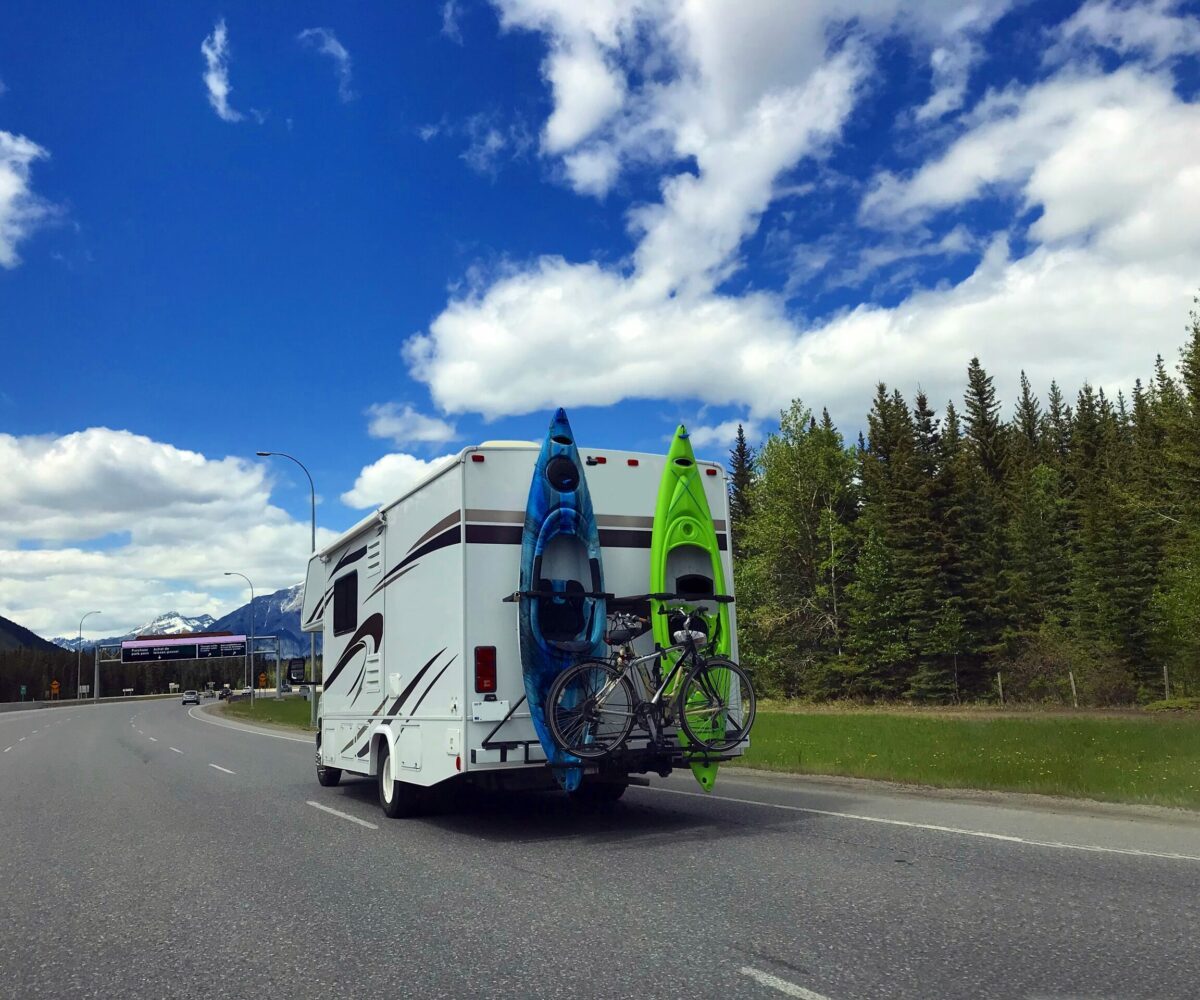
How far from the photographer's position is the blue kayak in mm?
9039

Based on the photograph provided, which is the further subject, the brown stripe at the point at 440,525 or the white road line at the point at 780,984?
the brown stripe at the point at 440,525

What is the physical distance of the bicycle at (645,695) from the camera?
892cm

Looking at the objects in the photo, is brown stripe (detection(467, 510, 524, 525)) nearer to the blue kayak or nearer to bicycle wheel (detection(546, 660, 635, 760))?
the blue kayak

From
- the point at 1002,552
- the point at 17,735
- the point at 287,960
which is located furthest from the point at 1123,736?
the point at 17,735

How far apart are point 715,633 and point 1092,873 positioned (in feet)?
13.1

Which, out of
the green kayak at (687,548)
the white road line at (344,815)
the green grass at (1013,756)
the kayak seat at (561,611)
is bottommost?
the green grass at (1013,756)

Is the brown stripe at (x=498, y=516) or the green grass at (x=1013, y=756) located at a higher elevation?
the brown stripe at (x=498, y=516)

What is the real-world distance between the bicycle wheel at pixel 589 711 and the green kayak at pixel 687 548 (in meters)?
0.87

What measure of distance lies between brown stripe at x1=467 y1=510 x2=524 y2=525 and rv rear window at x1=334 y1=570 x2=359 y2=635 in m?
3.88

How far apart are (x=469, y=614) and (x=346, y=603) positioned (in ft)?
15.1

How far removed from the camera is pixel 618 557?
986 cm

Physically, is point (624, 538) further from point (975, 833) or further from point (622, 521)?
point (975, 833)

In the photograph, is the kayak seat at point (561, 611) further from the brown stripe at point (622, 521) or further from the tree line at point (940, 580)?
the tree line at point (940, 580)

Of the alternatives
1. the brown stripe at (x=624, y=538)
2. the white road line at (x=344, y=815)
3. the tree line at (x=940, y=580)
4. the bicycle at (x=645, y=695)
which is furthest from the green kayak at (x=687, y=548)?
the tree line at (x=940, y=580)
